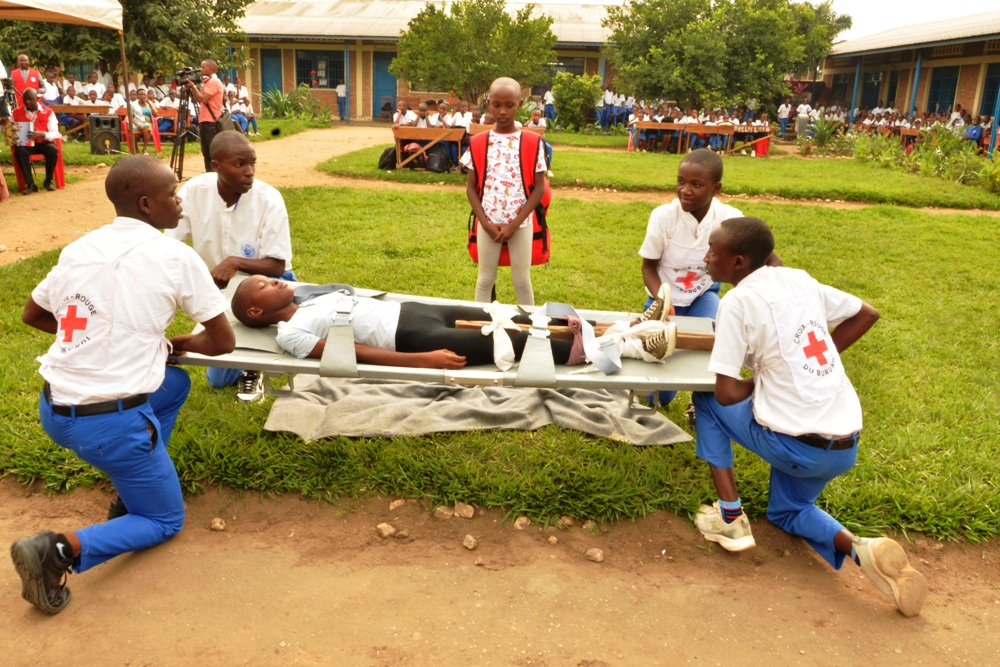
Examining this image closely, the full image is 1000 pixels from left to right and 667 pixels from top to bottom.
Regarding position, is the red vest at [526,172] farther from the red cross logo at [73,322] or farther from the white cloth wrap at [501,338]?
the red cross logo at [73,322]

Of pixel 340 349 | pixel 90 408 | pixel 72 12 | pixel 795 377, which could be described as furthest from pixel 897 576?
pixel 72 12

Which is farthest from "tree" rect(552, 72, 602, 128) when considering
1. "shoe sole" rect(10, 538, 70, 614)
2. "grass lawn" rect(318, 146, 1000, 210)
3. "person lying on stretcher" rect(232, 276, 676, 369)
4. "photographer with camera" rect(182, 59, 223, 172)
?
"shoe sole" rect(10, 538, 70, 614)

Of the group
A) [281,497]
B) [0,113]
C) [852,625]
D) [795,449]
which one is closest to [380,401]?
[281,497]

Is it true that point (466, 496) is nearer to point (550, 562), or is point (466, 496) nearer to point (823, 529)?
point (550, 562)

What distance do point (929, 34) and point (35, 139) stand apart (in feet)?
79.6

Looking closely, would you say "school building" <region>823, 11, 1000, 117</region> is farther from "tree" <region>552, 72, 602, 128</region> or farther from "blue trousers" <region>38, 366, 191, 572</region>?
"blue trousers" <region>38, 366, 191, 572</region>

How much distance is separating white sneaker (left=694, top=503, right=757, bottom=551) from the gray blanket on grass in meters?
0.65

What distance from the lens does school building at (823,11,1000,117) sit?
21781 mm

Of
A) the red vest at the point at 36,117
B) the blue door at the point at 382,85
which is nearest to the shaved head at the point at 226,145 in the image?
the red vest at the point at 36,117

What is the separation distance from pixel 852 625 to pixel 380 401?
2.51 meters

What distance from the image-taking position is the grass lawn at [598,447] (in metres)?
3.49

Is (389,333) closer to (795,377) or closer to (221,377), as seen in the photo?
(221,377)

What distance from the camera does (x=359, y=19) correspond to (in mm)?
31406

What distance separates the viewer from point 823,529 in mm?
3049
